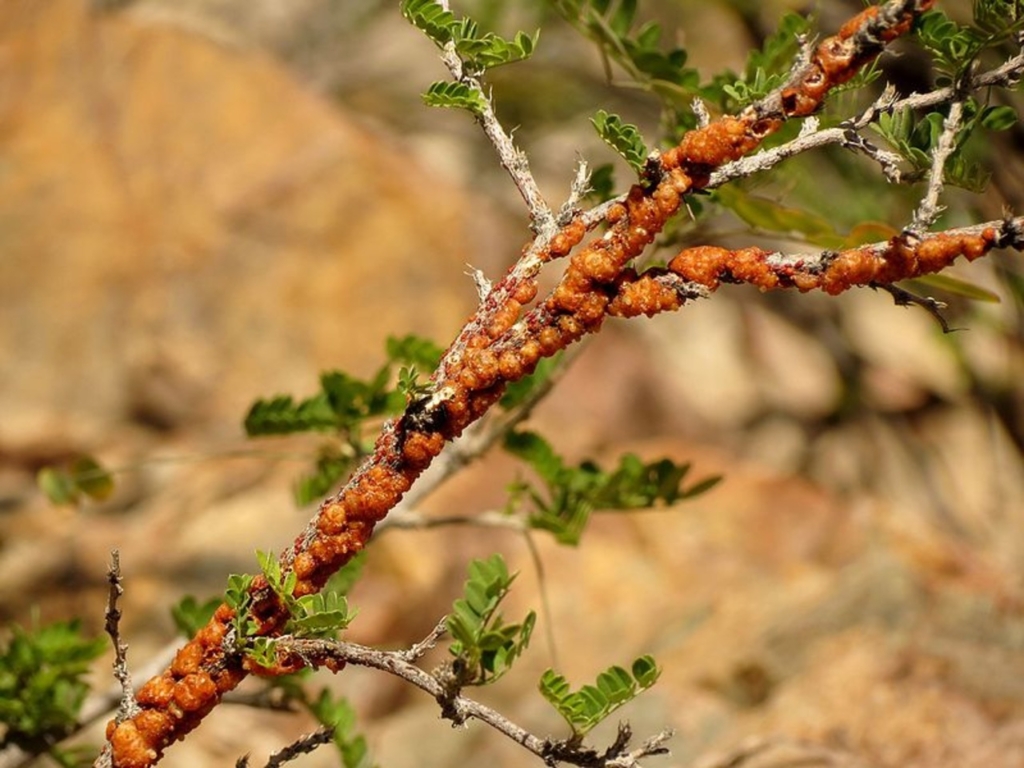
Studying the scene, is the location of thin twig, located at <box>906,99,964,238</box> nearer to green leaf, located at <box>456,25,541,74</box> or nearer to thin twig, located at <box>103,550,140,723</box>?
green leaf, located at <box>456,25,541,74</box>

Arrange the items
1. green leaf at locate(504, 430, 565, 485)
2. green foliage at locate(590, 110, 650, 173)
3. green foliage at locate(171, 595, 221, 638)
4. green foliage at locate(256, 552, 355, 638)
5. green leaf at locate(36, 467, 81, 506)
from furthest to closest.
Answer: green leaf at locate(36, 467, 81, 506) → green leaf at locate(504, 430, 565, 485) → green foliage at locate(171, 595, 221, 638) → green foliage at locate(590, 110, 650, 173) → green foliage at locate(256, 552, 355, 638)

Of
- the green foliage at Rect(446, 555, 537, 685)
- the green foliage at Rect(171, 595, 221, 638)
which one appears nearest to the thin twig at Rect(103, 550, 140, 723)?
the green foliage at Rect(446, 555, 537, 685)

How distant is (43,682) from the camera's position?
2186 millimetres

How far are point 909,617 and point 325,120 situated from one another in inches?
127

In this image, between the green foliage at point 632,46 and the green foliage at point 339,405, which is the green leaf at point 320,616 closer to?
the green foliage at point 339,405

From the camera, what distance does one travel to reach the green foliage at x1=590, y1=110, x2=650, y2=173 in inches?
60.5

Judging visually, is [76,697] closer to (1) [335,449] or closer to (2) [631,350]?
(1) [335,449]

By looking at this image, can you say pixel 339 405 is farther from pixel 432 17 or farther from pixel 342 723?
pixel 432 17

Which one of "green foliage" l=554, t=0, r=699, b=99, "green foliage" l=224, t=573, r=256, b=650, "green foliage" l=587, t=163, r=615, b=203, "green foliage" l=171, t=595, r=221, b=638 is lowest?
"green foliage" l=224, t=573, r=256, b=650

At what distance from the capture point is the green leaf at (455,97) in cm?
159

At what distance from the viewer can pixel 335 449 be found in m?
2.35

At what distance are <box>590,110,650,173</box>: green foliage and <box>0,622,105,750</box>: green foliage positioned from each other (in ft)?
4.63

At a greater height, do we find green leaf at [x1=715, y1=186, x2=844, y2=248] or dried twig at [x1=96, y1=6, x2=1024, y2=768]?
green leaf at [x1=715, y1=186, x2=844, y2=248]

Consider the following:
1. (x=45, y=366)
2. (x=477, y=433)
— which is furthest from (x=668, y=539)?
(x=45, y=366)
